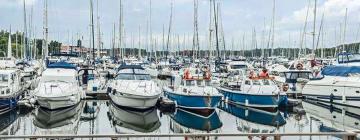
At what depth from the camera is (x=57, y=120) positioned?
29844 mm

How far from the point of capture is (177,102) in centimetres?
3538

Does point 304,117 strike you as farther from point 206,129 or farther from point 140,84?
point 140,84

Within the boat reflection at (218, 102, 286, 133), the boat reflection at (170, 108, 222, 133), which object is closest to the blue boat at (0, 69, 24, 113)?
the boat reflection at (170, 108, 222, 133)

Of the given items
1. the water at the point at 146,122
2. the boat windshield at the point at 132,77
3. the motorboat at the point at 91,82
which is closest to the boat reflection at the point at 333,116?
the water at the point at 146,122

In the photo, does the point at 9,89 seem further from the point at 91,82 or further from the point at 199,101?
the point at 199,101

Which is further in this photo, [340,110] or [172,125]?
[340,110]

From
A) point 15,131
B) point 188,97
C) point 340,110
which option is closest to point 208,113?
point 188,97

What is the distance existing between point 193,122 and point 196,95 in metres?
3.67

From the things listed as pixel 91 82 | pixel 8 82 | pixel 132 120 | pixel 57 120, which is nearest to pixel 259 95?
pixel 132 120

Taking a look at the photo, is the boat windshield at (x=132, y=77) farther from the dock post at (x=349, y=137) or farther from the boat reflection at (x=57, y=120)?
the dock post at (x=349, y=137)

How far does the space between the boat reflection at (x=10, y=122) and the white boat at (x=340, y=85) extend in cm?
2267

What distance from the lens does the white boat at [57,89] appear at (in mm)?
31953

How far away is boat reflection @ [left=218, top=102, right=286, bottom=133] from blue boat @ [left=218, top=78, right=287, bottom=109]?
1.69 feet

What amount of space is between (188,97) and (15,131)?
506 inches
